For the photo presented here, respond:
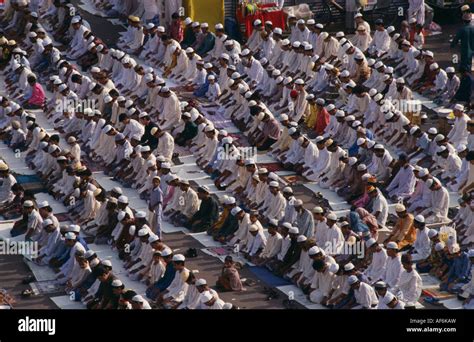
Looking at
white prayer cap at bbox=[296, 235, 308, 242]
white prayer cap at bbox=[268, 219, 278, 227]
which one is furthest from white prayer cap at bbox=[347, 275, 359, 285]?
white prayer cap at bbox=[268, 219, 278, 227]

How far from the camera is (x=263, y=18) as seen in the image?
56.7 metres

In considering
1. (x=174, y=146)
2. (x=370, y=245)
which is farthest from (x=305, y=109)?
(x=370, y=245)

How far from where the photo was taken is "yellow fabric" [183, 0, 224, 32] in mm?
56625

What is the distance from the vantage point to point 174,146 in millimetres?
50250

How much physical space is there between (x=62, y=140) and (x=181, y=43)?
6.64 meters

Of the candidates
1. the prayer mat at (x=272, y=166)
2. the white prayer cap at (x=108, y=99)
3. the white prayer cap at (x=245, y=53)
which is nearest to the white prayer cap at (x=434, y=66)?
the white prayer cap at (x=245, y=53)

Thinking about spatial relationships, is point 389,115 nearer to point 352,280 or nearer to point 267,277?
point 267,277

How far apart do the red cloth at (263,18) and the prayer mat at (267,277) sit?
46.0 feet

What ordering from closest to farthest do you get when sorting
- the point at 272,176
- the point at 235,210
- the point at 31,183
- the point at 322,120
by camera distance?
the point at 235,210
the point at 272,176
the point at 31,183
the point at 322,120

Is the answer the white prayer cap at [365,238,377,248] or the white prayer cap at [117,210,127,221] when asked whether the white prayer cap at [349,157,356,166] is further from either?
the white prayer cap at [117,210,127,221]

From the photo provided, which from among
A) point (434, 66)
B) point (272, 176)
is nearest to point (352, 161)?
point (272, 176)

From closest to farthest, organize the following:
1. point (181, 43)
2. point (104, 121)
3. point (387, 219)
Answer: point (387, 219)
point (104, 121)
point (181, 43)

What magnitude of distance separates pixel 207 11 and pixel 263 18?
162cm

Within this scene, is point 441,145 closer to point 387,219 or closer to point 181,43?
point 387,219
